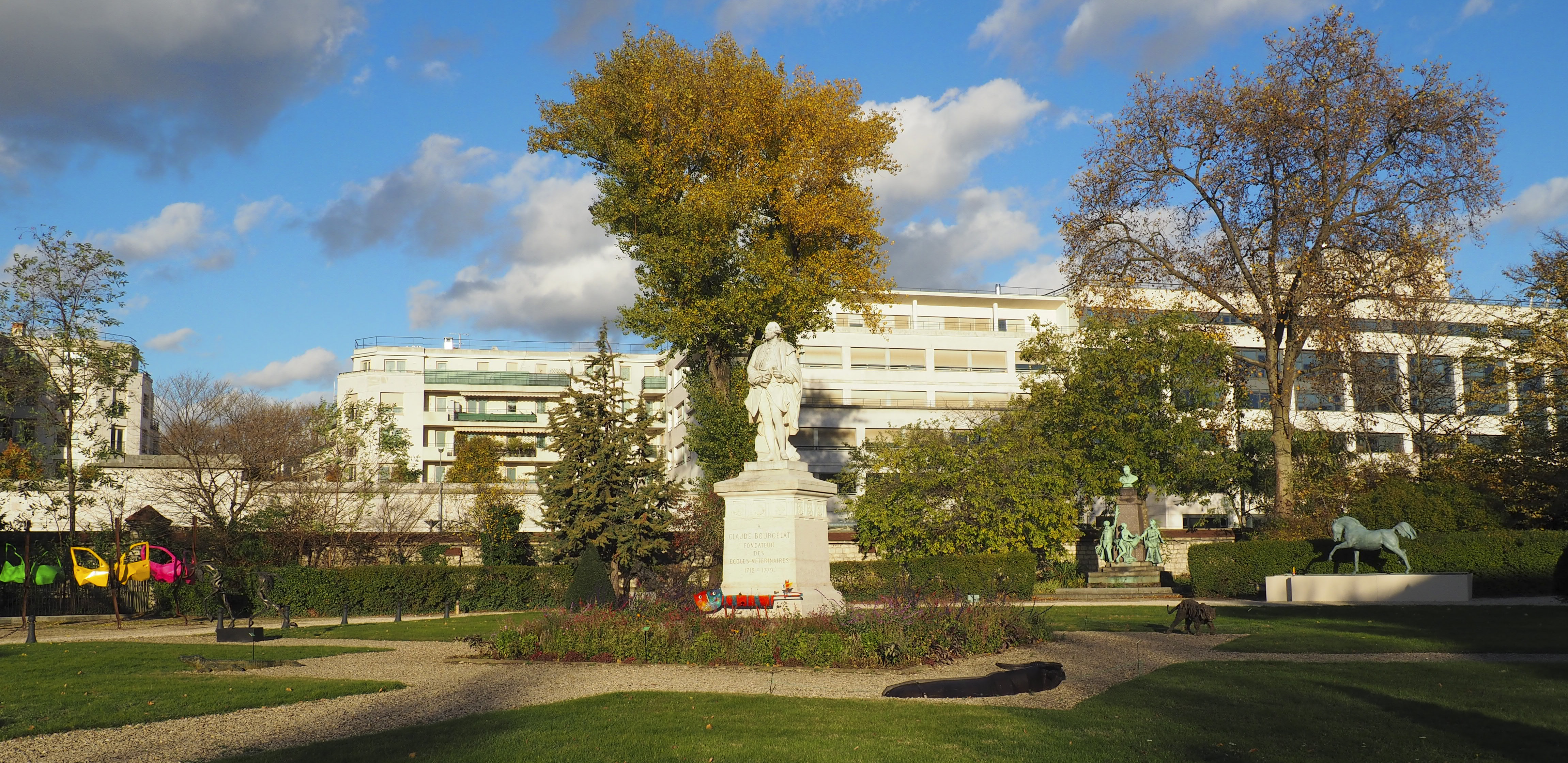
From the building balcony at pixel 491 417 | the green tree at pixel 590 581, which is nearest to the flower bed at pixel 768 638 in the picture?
the green tree at pixel 590 581

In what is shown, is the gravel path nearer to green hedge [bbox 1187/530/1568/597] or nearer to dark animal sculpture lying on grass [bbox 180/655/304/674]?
dark animal sculpture lying on grass [bbox 180/655/304/674]

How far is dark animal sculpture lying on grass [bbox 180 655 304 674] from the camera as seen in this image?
41.3ft

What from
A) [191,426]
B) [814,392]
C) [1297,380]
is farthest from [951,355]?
[191,426]

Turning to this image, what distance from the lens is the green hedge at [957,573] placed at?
84.5 feet

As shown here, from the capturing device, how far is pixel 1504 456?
97.1 feet

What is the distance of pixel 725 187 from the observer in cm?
2823

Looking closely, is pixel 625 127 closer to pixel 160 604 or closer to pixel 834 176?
pixel 834 176

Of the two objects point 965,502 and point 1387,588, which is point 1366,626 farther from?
point 965,502

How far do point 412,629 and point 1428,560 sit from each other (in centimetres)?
2215

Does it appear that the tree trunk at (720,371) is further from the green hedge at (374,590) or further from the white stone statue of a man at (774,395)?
the white stone statue of a man at (774,395)

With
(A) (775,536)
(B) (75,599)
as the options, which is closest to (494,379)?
(B) (75,599)

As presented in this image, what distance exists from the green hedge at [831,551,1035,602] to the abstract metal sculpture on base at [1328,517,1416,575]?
689cm

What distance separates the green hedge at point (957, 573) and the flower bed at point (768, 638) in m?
11.6

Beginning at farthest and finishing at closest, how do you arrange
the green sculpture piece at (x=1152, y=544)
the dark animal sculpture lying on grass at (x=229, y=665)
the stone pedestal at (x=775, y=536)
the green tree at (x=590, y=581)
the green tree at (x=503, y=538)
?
the green tree at (x=503, y=538) < the green sculpture piece at (x=1152, y=544) < the green tree at (x=590, y=581) < the stone pedestal at (x=775, y=536) < the dark animal sculpture lying on grass at (x=229, y=665)
